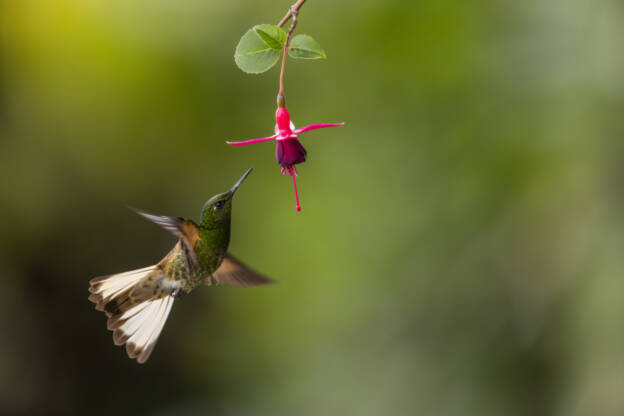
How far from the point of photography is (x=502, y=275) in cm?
250

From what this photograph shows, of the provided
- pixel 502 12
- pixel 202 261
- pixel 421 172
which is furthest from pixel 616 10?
pixel 202 261

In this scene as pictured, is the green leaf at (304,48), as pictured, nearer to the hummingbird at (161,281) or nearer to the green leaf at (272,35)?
the green leaf at (272,35)

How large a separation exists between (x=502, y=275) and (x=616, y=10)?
3.53ft

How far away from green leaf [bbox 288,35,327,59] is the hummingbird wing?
1.24 ft

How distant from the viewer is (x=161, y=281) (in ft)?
2.99

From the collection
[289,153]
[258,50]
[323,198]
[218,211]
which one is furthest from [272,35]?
[323,198]

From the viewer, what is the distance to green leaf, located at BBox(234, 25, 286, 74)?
722 mm

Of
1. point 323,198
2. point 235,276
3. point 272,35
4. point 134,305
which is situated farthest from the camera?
point 323,198

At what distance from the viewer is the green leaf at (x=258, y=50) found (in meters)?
0.72

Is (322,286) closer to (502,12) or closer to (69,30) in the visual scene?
(502,12)

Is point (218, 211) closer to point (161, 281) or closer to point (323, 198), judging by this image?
point (161, 281)

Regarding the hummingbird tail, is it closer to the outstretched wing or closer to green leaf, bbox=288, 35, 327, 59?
the outstretched wing

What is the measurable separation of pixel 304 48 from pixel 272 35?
0.14ft

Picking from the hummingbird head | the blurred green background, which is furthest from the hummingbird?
the blurred green background
